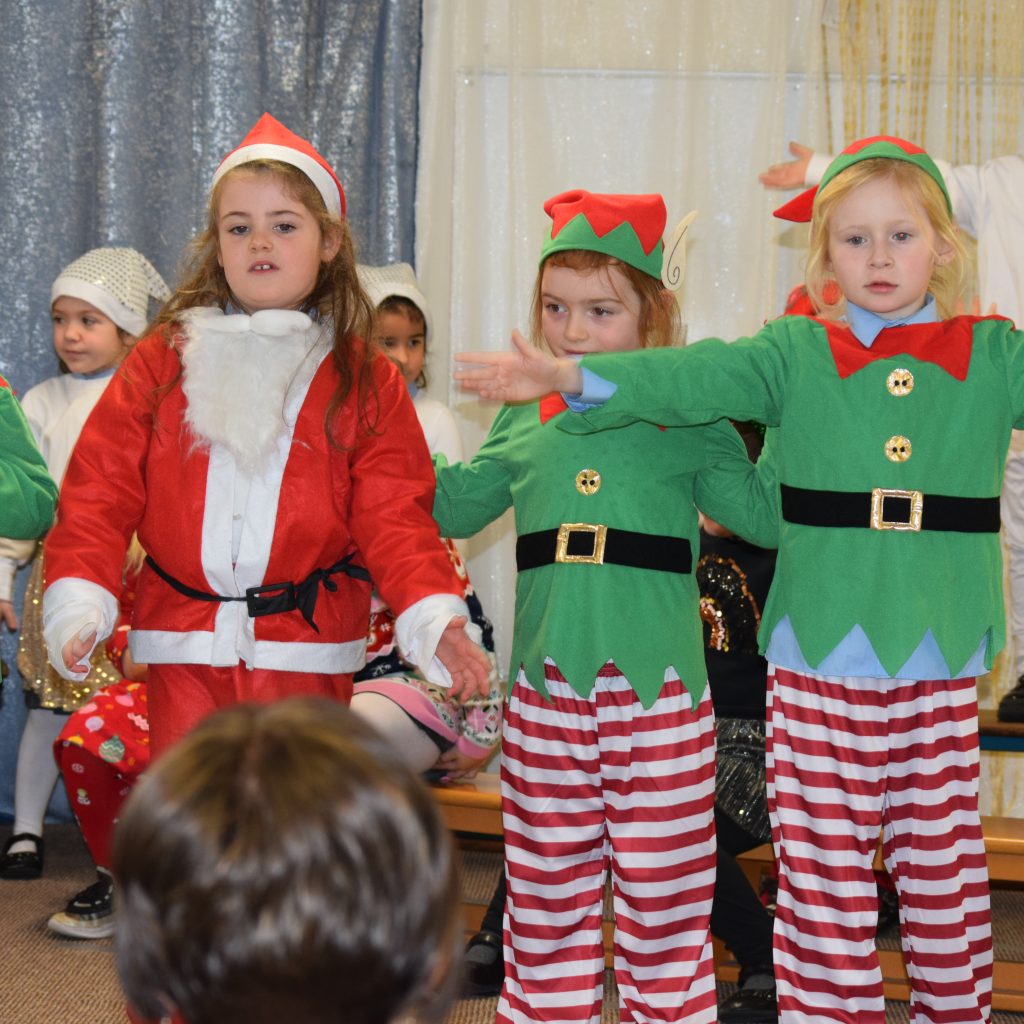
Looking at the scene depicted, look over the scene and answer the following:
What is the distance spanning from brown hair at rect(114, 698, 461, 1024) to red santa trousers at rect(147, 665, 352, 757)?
1151 mm

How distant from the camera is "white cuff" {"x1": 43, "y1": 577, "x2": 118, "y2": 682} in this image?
2016 mm

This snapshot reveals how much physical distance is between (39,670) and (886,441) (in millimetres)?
A: 2321

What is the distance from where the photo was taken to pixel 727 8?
394 cm

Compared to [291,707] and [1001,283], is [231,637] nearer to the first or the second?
[291,707]

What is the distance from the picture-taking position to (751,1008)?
8.66 ft

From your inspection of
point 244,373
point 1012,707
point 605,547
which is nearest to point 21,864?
point 244,373

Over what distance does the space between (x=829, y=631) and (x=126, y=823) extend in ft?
4.69

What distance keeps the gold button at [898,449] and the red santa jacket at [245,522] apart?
0.69m

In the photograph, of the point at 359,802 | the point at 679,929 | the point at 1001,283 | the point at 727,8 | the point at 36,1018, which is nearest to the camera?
the point at 359,802

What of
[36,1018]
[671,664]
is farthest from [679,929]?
[36,1018]

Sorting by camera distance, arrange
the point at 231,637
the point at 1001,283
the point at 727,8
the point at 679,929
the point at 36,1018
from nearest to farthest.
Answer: the point at 231,637 < the point at 679,929 < the point at 36,1018 < the point at 1001,283 < the point at 727,8

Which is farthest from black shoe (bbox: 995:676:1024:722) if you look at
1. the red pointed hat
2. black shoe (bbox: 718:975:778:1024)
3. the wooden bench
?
the red pointed hat

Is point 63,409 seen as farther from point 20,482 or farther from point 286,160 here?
point 286,160

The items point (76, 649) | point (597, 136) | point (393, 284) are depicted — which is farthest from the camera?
point (597, 136)
